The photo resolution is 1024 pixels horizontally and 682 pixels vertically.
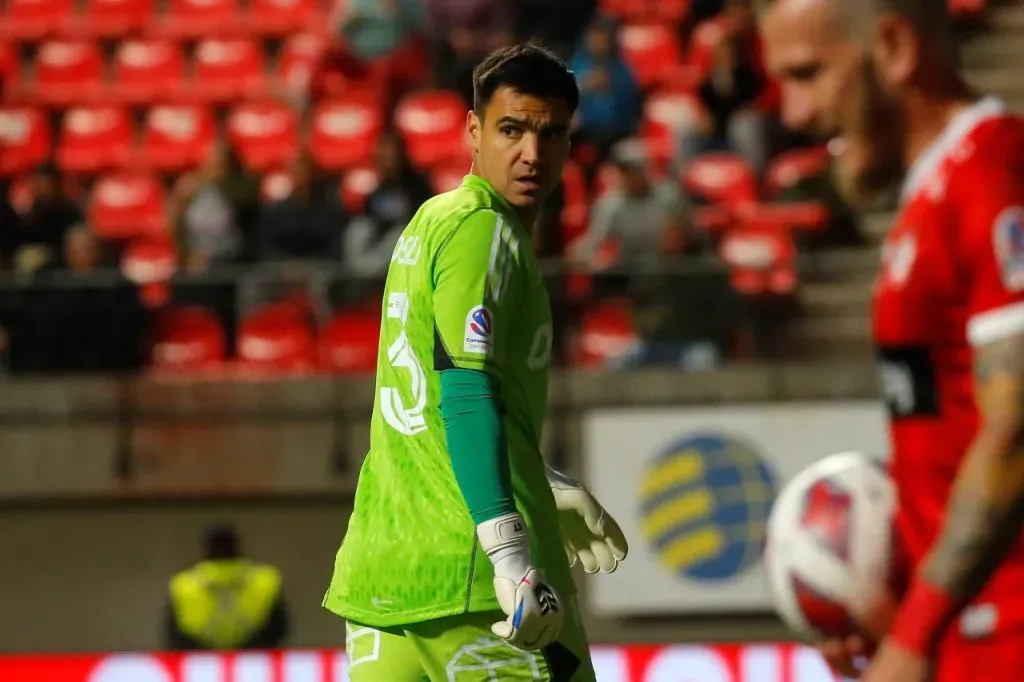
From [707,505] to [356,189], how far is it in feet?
9.96

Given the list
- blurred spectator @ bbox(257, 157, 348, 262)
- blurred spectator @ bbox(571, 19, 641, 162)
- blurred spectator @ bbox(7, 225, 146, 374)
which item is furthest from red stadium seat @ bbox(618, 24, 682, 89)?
blurred spectator @ bbox(7, 225, 146, 374)

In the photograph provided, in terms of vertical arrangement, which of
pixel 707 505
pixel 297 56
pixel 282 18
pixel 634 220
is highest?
pixel 282 18

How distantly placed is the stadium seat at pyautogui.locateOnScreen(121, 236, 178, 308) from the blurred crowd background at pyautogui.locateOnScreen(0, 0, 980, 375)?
0.02 metres

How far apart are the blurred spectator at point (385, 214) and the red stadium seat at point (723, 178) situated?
171cm

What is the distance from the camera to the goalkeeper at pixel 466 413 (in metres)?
3.15

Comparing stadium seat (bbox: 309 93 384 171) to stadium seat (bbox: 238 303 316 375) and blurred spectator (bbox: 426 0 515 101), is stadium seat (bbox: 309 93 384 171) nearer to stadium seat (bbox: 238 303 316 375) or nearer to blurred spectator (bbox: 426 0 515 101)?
blurred spectator (bbox: 426 0 515 101)

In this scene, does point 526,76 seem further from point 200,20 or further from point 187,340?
point 200,20

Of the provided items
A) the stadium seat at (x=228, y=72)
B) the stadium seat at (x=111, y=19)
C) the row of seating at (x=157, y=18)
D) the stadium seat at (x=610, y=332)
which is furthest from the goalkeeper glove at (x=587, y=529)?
the stadium seat at (x=111, y=19)

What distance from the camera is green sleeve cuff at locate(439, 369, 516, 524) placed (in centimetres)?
308

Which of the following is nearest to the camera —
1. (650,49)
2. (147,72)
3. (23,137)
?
(650,49)

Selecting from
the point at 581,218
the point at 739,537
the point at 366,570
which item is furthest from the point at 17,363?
the point at 366,570

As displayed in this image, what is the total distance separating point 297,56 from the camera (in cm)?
1318

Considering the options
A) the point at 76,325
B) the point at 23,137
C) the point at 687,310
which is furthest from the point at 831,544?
the point at 23,137

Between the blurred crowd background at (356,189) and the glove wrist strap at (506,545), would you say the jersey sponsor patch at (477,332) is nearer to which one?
the glove wrist strap at (506,545)
